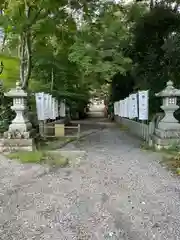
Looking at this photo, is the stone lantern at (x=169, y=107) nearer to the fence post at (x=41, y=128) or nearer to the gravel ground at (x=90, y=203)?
the gravel ground at (x=90, y=203)

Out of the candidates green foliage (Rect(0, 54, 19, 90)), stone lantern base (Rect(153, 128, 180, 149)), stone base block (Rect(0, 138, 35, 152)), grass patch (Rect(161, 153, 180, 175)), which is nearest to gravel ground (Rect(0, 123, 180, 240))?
grass patch (Rect(161, 153, 180, 175))

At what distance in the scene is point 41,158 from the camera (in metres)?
6.13

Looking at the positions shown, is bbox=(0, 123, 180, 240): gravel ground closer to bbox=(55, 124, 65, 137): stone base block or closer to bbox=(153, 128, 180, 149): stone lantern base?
bbox=(153, 128, 180, 149): stone lantern base

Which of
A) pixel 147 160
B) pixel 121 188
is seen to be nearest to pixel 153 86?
pixel 147 160

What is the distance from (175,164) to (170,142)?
5.01ft

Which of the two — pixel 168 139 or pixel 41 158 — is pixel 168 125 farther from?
pixel 41 158

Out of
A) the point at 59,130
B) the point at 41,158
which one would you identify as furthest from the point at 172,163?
the point at 59,130

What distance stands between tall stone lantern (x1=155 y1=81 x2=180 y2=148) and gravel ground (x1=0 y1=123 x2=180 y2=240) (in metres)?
1.59

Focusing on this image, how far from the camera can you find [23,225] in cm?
298

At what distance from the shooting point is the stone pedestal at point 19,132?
693cm

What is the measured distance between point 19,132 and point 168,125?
3972mm

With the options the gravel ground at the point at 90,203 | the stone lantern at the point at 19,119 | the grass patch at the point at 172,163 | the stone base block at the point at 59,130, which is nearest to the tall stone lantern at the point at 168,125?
the grass patch at the point at 172,163

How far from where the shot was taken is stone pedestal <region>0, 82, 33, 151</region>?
6.93 meters

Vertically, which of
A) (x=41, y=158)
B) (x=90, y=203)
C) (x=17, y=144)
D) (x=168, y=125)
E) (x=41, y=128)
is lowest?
(x=90, y=203)
